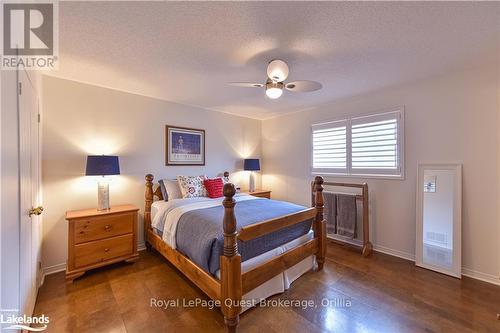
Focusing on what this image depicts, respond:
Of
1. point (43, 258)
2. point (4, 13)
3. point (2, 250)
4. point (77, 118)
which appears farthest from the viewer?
point (77, 118)

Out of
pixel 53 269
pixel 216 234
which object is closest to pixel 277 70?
pixel 216 234

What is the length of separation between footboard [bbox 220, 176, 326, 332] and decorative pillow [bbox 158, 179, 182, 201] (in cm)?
174

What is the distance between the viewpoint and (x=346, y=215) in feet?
10.6

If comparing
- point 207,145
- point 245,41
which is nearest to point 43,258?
point 207,145

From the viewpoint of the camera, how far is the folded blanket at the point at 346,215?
10.4 feet

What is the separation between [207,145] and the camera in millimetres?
4031

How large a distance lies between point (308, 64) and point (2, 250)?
8.94ft

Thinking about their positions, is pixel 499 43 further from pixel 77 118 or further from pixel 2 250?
pixel 77 118

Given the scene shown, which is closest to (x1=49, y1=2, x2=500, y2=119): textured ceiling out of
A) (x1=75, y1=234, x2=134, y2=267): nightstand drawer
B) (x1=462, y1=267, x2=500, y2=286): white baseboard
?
(x1=75, y1=234, x2=134, y2=267): nightstand drawer

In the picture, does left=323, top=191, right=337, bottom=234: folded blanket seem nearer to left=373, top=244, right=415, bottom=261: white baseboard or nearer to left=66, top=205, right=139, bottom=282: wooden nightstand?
left=373, top=244, right=415, bottom=261: white baseboard

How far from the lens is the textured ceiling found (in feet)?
4.89

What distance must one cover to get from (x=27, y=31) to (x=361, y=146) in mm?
3956

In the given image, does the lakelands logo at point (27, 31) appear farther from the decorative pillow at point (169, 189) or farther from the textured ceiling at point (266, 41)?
the decorative pillow at point (169, 189)

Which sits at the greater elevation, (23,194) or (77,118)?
(77,118)
